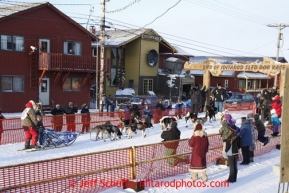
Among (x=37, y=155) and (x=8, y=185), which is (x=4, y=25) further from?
(x=8, y=185)

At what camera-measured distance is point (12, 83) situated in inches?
957

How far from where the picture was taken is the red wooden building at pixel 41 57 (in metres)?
23.8

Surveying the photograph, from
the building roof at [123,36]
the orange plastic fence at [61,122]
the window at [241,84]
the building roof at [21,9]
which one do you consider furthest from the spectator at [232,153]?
the window at [241,84]

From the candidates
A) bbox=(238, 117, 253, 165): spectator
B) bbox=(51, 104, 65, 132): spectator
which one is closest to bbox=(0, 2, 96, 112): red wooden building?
bbox=(51, 104, 65, 132): spectator

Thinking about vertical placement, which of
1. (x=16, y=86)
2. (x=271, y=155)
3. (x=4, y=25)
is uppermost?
(x=4, y=25)

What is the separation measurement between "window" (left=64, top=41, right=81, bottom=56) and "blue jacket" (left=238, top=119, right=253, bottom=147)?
1932 centimetres

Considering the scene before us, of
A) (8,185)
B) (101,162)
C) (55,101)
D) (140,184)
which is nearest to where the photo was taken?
(8,185)

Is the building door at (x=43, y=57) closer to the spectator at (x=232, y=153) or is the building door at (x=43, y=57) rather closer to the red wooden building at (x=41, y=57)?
the red wooden building at (x=41, y=57)

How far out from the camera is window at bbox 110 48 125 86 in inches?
1422

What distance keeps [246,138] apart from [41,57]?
59.3 ft

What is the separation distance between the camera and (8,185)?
6.93 m

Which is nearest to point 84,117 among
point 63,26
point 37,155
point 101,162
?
point 37,155

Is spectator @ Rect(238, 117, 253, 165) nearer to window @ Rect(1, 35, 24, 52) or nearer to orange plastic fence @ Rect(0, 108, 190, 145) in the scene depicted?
orange plastic fence @ Rect(0, 108, 190, 145)

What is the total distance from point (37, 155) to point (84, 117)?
5.03 meters
